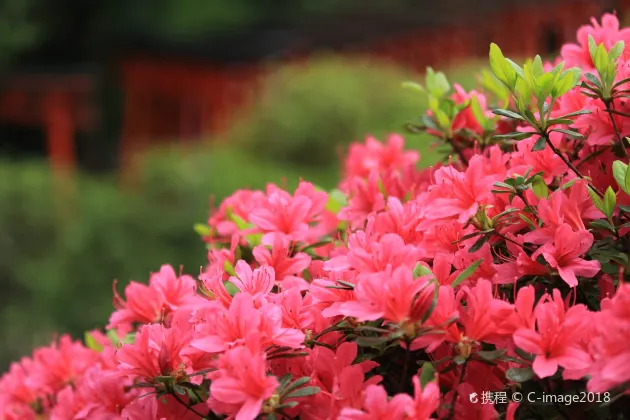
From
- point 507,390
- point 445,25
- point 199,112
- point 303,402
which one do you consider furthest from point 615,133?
point 199,112

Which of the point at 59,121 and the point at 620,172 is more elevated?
the point at 59,121

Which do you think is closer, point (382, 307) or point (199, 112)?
point (382, 307)

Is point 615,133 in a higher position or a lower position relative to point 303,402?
higher

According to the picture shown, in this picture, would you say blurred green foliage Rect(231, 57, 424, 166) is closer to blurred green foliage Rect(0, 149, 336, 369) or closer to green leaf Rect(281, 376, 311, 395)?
blurred green foliage Rect(0, 149, 336, 369)

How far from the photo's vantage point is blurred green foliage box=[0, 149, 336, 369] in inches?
192

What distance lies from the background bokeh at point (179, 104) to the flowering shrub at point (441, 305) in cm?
221

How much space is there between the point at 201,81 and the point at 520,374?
8.07 metres

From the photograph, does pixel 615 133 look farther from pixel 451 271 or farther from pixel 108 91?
pixel 108 91

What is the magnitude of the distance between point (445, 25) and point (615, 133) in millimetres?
5738

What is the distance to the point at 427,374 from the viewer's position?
70 cm

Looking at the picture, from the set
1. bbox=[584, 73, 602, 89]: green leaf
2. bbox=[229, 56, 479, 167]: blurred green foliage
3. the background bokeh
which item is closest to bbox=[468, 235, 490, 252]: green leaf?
bbox=[584, 73, 602, 89]: green leaf

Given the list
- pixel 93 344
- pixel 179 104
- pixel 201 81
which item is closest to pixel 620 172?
pixel 93 344

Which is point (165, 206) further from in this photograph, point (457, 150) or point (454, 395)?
point (454, 395)

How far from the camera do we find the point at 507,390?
747 mm
